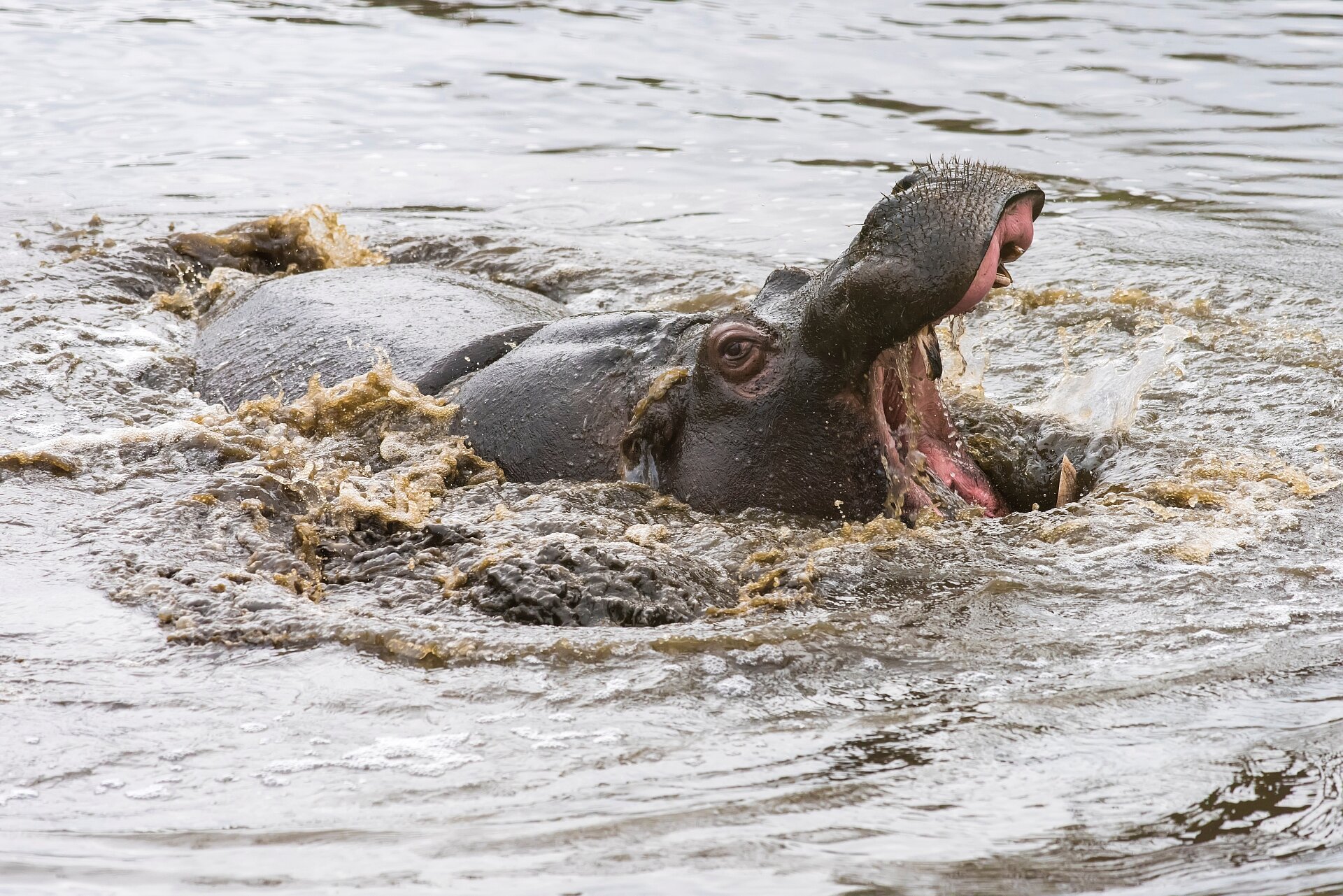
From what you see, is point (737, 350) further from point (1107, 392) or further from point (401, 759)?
point (1107, 392)

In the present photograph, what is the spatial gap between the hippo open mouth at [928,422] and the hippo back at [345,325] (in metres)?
2.00

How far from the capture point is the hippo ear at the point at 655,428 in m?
5.29

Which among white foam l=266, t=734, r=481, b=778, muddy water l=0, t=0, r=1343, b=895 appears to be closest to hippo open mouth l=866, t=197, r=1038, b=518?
muddy water l=0, t=0, r=1343, b=895

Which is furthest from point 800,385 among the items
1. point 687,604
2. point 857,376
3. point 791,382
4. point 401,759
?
point 401,759

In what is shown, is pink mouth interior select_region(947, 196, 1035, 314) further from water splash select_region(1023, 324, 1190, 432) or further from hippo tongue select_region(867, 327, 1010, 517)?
water splash select_region(1023, 324, 1190, 432)

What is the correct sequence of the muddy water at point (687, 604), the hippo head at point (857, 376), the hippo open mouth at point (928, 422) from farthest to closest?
1. the hippo open mouth at point (928, 422)
2. the hippo head at point (857, 376)
3. the muddy water at point (687, 604)

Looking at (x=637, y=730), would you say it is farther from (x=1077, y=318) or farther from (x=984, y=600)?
(x=1077, y=318)

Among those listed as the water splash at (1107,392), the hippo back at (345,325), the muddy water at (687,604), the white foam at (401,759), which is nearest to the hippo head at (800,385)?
the muddy water at (687,604)

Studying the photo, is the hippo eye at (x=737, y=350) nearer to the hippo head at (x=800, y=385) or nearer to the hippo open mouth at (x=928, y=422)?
the hippo head at (x=800, y=385)

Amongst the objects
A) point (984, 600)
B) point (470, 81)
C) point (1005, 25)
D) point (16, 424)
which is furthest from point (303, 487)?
point (1005, 25)

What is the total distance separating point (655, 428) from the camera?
533 centimetres

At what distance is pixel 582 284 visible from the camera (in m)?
9.30

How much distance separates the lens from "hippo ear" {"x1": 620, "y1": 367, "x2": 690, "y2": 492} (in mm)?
5285

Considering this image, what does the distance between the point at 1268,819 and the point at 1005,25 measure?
13604 millimetres
